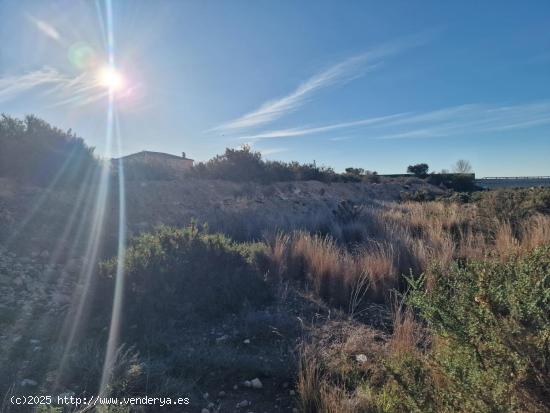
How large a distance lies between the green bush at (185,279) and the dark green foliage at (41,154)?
799 cm

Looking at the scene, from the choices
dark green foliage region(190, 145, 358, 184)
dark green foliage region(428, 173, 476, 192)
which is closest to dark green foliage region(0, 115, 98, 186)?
dark green foliage region(190, 145, 358, 184)

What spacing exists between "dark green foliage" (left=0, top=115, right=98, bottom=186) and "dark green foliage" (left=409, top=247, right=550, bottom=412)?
1265 cm

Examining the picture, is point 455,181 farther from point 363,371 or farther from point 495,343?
point 495,343

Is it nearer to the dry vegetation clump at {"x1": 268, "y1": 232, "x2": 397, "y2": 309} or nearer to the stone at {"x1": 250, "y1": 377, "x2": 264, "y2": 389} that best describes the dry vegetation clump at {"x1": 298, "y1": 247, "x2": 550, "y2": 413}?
the stone at {"x1": 250, "y1": 377, "x2": 264, "y2": 389}

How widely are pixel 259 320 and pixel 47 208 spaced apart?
732cm

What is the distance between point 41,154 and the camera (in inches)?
525

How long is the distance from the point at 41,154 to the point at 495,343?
14.5 m

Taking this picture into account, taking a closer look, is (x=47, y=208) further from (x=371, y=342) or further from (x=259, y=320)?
(x=371, y=342)

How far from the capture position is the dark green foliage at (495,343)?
2057mm

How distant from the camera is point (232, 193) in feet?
61.6

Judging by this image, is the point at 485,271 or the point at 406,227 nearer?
the point at 485,271

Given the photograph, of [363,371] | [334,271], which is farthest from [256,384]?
[334,271]

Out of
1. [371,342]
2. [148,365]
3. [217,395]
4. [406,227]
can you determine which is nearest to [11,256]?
[148,365]

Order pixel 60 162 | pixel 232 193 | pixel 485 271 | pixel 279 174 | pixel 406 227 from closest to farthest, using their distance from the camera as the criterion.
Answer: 1. pixel 485 271
2. pixel 406 227
3. pixel 60 162
4. pixel 232 193
5. pixel 279 174
